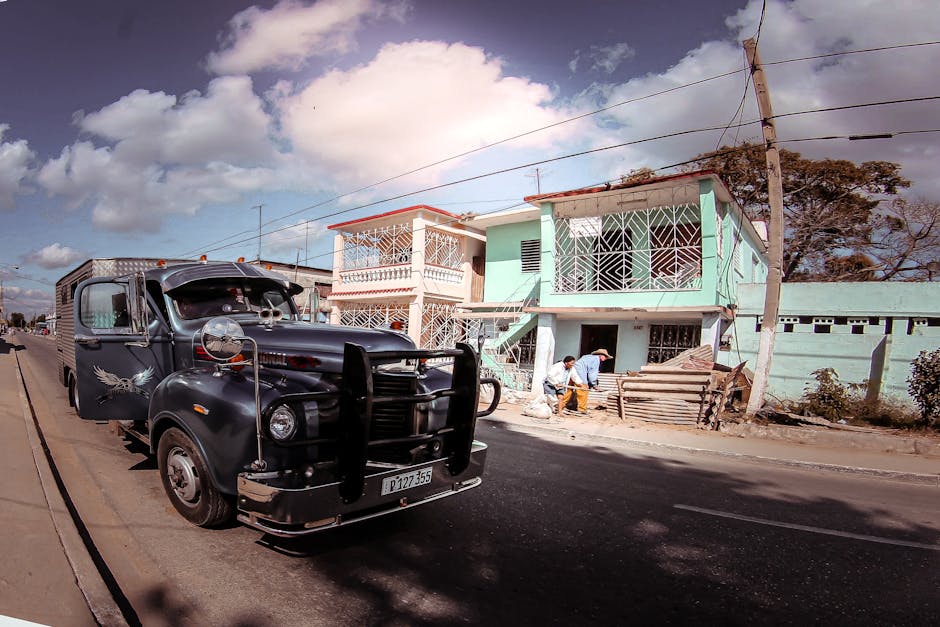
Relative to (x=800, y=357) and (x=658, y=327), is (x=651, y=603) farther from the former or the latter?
(x=658, y=327)

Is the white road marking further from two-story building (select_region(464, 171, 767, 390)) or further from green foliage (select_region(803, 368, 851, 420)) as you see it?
two-story building (select_region(464, 171, 767, 390))

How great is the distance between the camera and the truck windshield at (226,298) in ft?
16.2

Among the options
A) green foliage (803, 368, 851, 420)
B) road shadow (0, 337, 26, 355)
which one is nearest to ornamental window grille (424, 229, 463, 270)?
green foliage (803, 368, 851, 420)

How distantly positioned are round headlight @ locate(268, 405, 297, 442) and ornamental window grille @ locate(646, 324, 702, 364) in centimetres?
1341

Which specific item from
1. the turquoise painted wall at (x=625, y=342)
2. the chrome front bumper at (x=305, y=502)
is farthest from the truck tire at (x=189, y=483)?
the turquoise painted wall at (x=625, y=342)

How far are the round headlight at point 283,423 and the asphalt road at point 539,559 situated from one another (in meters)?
0.90

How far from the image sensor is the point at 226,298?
16.9 ft

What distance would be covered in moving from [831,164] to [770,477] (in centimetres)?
1950

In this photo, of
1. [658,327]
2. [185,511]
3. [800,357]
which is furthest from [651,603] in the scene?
[658,327]

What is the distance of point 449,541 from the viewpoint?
12.8 ft

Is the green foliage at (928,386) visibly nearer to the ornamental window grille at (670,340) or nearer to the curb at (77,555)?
the ornamental window grille at (670,340)

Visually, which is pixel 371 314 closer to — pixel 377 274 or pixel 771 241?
pixel 377 274

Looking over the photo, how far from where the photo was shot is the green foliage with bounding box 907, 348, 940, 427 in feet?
31.0

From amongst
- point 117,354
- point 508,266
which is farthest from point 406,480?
point 508,266
